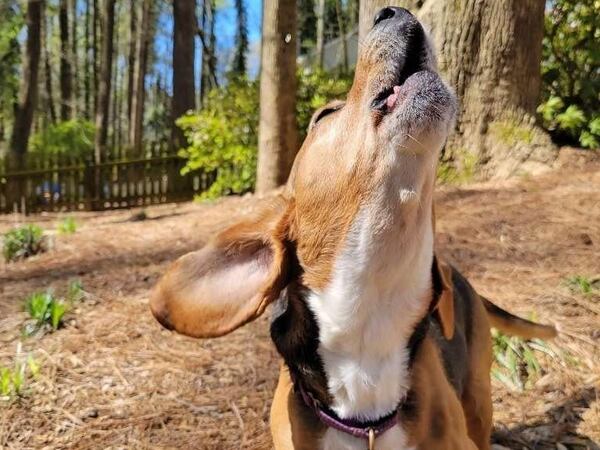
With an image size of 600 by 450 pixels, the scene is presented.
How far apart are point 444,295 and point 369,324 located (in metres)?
0.37

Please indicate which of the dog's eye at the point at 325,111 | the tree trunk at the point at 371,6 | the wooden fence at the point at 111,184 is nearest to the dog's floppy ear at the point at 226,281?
the dog's eye at the point at 325,111

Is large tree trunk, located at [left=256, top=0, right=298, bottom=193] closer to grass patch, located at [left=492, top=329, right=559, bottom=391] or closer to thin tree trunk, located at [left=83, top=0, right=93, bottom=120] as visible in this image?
grass patch, located at [left=492, top=329, right=559, bottom=391]

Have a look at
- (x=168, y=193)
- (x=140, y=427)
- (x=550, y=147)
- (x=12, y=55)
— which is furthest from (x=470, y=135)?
(x=12, y=55)

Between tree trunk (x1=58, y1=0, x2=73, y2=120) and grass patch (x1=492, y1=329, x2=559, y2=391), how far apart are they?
83.3 feet

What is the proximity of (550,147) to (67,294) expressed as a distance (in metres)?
4.77

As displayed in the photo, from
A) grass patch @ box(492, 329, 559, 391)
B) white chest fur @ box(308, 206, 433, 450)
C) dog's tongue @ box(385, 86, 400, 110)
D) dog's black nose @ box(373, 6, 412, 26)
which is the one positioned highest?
dog's black nose @ box(373, 6, 412, 26)

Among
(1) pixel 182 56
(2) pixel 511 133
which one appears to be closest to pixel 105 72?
(1) pixel 182 56

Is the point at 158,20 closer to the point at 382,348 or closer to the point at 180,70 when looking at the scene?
the point at 180,70

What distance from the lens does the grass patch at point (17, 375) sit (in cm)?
357

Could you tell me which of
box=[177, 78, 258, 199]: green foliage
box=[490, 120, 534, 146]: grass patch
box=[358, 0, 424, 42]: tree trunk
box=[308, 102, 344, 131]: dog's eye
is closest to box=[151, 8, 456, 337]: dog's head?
box=[308, 102, 344, 131]: dog's eye

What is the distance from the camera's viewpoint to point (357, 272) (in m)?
2.24

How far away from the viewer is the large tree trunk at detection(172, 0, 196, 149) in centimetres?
1680

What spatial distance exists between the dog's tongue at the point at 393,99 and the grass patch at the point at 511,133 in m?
4.91

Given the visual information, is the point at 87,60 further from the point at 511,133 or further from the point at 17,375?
the point at 17,375
